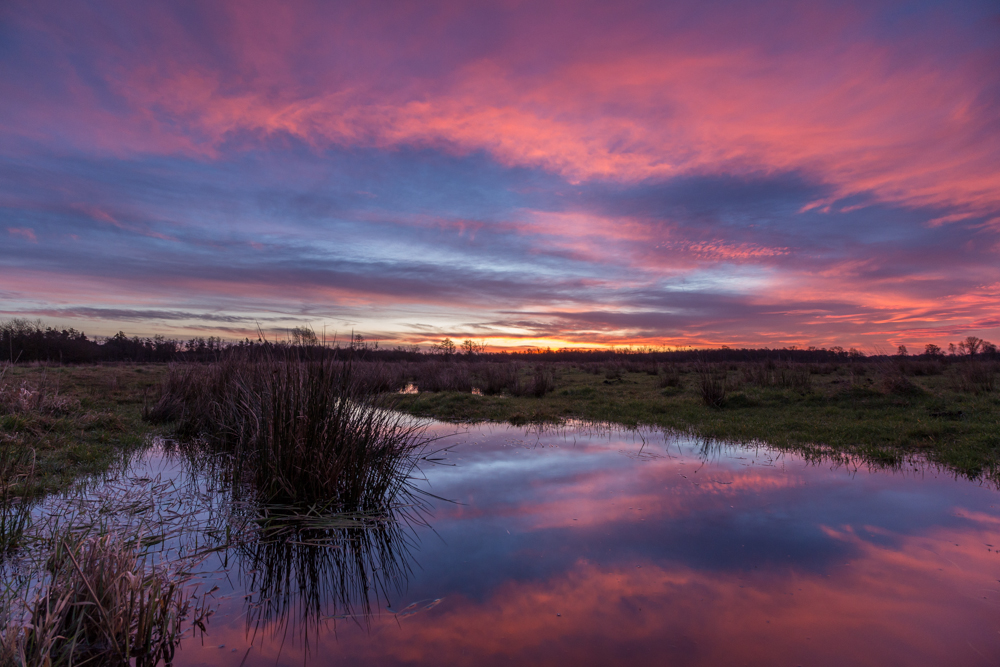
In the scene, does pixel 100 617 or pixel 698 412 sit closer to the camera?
pixel 100 617

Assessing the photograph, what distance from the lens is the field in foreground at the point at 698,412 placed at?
8.10m

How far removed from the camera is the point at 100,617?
9.30 feet

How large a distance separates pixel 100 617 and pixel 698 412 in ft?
43.9

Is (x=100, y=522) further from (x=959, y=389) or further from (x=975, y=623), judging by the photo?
(x=959, y=389)

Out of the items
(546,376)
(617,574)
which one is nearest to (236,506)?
(617,574)

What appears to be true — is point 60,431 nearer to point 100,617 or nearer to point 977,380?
point 100,617

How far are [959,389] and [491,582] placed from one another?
1847cm

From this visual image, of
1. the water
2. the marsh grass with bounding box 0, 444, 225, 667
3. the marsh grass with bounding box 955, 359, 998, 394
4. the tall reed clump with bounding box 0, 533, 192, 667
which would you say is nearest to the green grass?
the marsh grass with bounding box 955, 359, 998, 394

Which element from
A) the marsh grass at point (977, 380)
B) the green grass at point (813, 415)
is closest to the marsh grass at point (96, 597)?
the green grass at point (813, 415)

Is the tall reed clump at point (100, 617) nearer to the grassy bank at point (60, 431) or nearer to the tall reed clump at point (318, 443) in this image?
the tall reed clump at point (318, 443)

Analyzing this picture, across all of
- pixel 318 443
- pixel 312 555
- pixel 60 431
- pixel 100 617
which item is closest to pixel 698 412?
pixel 318 443

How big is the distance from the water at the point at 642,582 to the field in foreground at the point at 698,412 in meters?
3.11

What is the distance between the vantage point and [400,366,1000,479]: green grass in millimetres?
8602

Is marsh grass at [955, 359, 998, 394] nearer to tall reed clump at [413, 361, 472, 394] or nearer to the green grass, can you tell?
the green grass
